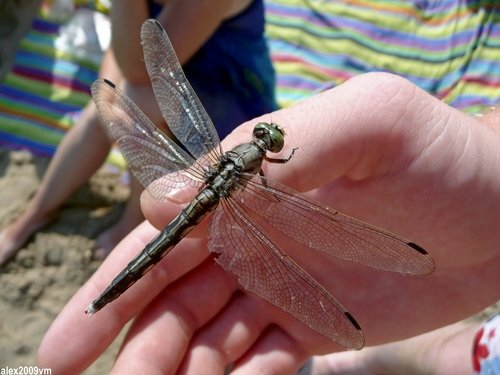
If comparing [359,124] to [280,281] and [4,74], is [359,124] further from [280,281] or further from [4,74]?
[4,74]

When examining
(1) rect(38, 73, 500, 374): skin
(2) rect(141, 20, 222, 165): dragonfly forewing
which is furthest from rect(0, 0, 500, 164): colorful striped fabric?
(1) rect(38, 73, 500, 374): skin

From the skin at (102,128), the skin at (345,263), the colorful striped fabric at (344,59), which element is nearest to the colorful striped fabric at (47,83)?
the colorful striped fabric at (344,59)

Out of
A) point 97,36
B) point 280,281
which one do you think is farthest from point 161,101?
point 97,36

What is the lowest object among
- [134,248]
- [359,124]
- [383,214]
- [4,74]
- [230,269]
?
[4,74]

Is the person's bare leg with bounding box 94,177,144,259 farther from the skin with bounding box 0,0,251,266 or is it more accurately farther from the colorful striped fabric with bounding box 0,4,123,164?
the colorful striped fabric with bounding box 0,4,123,164

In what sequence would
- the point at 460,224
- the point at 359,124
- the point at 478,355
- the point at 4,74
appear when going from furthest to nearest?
the point at 4,74 < the point at 478,355 < the point at 460,224 < the point at 359,124

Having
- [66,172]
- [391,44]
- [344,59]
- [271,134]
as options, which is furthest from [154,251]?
[391,44]
